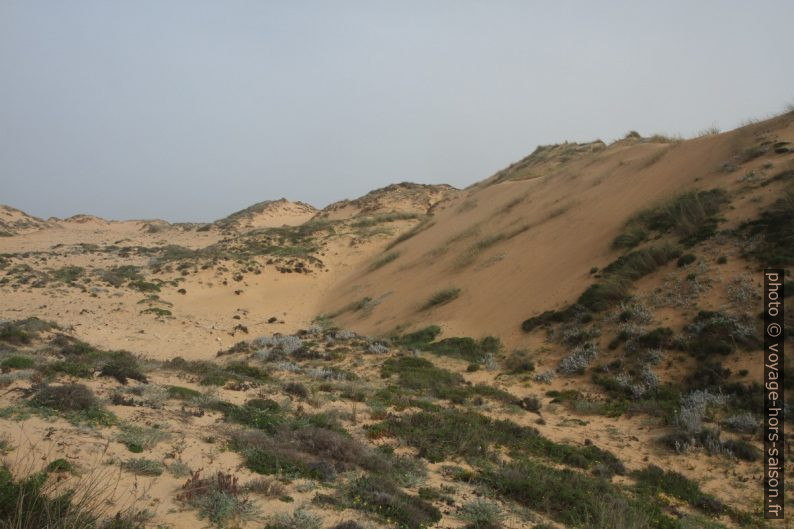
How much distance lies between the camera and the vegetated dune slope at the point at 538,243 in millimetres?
15961

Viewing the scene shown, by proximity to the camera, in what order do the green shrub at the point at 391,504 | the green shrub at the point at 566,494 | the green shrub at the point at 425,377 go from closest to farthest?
the green shrub at the point at 391,504, the green shrub at the point at 566,494, the green shrub at the point at 425,377

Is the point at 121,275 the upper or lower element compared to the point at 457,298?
upper

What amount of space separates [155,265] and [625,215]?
28110 mm

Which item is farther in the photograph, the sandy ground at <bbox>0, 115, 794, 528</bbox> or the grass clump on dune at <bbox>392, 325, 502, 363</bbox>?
the grass clump on dune at <bbox>392, 325, 502, 363</bbox>

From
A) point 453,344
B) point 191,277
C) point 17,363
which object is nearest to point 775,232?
point 453,344

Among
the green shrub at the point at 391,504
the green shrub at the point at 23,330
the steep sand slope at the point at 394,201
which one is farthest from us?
the steep sand slope at the point at 394,201

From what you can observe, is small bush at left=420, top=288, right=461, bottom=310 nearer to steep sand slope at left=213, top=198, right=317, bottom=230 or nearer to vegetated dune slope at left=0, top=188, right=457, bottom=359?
vegetated dune slope at left=0, top=188, right=457, bottom=359

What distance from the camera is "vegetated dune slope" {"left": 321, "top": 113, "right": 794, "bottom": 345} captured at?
15961mm

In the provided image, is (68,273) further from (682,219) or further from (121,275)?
(682,219)

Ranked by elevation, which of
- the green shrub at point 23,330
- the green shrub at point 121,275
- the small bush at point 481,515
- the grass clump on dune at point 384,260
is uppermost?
the green shrub at point 121,275

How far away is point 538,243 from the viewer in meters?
20.0

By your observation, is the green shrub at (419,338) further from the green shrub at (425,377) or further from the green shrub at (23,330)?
the green shrub at (23,330)

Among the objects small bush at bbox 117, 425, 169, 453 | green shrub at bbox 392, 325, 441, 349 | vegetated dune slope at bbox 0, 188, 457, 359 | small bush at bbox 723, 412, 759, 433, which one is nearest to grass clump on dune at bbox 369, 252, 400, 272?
vegetated dune slope at bbox 0, 188, 457, 359

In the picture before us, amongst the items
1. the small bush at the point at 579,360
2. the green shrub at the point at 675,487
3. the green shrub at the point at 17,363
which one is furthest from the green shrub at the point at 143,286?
the green shrub at the point at 675,487
